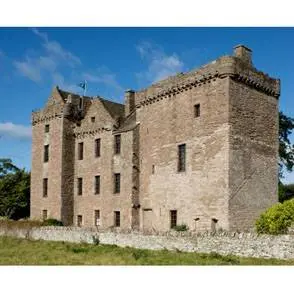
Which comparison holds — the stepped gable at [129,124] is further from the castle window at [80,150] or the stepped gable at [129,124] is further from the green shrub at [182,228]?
the green shrub at [182,228]

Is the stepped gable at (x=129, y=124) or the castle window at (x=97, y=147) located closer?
the stepped gable at (x=129, y=124)

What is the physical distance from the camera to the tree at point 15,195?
46969 mm

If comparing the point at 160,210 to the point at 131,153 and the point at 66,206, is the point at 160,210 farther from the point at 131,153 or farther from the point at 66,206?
the point at 66,206

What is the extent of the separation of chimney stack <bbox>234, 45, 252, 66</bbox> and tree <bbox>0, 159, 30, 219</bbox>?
1110 inches

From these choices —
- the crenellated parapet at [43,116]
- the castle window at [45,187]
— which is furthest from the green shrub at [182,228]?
the crenellated parapet at [43,116]

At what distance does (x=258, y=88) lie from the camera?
28031 mm

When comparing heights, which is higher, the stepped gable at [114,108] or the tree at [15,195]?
the stepped gable at [114,108]

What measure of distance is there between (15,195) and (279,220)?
3293cm

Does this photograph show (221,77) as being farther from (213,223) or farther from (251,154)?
(213,223)

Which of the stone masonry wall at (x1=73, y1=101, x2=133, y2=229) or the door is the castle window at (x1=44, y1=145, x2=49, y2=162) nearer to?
the stone masonry wall at (x1=73, y1=101, x2=133, y2=229)

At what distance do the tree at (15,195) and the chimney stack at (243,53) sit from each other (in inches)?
1110
